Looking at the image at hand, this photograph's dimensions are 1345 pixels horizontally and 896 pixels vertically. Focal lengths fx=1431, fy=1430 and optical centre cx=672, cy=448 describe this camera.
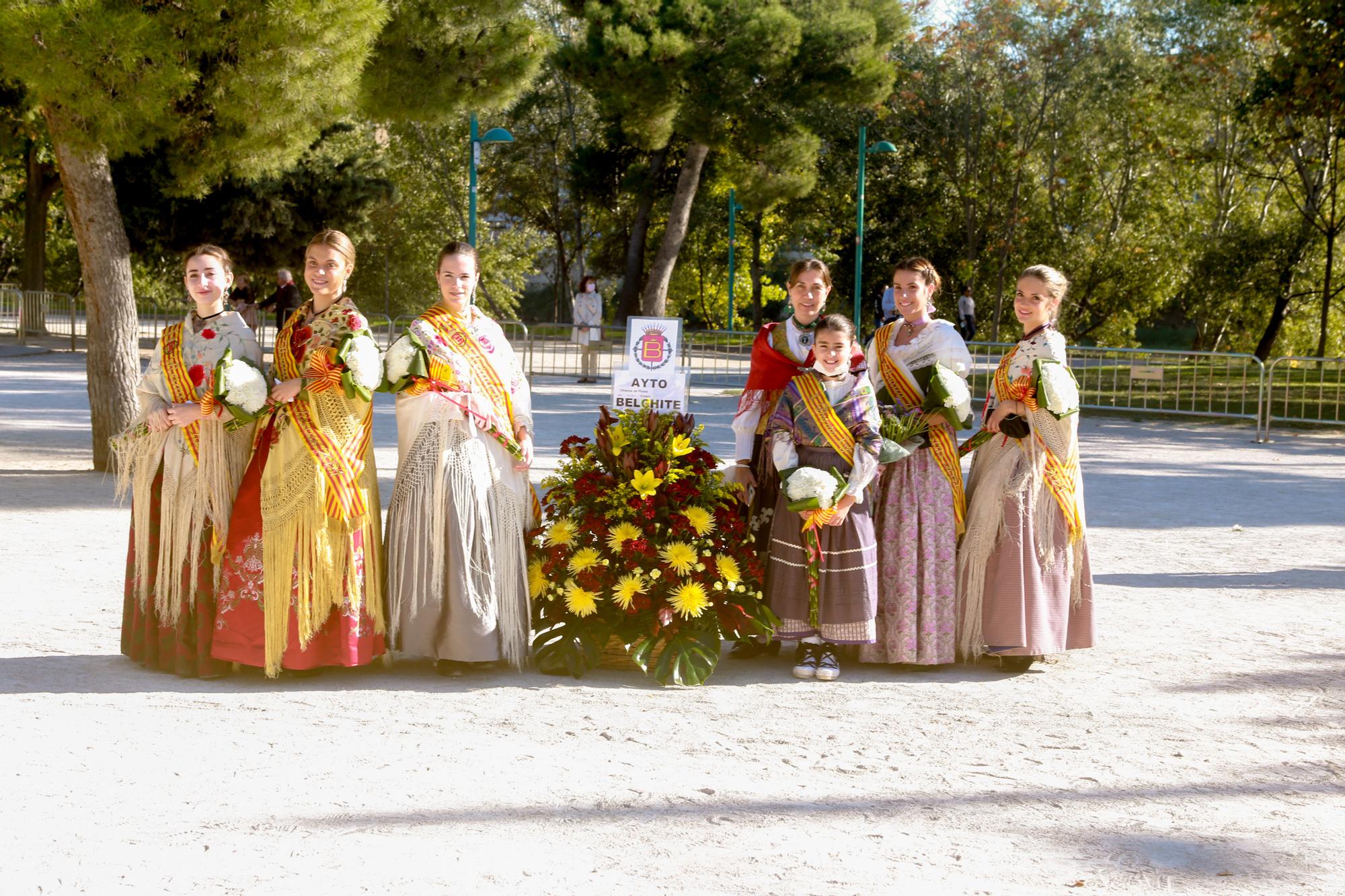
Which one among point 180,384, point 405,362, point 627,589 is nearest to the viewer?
point 405,362

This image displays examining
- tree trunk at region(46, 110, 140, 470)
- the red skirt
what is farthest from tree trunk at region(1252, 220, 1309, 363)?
the red skirt

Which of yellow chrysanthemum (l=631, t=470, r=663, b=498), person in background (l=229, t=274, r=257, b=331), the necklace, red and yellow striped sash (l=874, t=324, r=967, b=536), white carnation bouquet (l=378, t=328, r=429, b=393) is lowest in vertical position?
yellow chrysanthemum (l=631, t=470, r=663, b=498)

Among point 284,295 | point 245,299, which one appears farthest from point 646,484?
point 245,299

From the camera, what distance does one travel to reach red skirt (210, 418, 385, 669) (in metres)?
5.70

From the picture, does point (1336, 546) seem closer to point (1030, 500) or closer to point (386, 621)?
point (1030, 500)

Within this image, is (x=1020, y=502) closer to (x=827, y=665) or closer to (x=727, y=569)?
(x=827, y=665)

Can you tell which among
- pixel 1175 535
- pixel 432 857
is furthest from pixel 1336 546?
pixel 432 857

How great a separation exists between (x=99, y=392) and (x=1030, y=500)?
313 inches

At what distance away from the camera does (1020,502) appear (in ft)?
20.1

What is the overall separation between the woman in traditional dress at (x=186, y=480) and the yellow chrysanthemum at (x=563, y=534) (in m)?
1.30

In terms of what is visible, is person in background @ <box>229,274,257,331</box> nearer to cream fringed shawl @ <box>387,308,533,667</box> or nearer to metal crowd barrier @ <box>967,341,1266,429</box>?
metal crowd barrier @ <box>967,341,1266,429</box>

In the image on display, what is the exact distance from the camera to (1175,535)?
9945 millimetres

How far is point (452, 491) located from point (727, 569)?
3.84 feet

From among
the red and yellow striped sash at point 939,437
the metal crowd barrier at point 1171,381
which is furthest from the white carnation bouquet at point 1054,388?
the metal crowd barrier at point 1171,381
